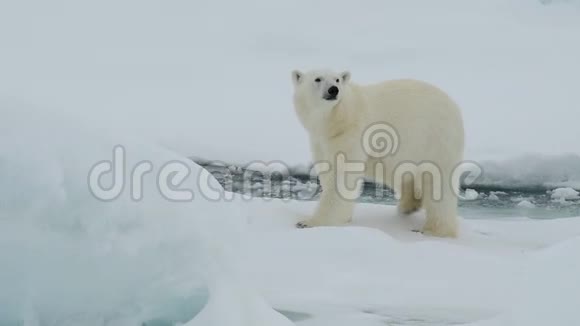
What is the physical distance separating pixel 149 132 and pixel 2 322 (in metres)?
7.15

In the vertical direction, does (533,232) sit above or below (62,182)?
below

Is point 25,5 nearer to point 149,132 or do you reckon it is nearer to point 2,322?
point 149,132

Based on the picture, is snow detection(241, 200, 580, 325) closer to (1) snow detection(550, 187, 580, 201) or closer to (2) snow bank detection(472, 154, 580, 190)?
(1) snow detection(550, 187, 580, 201)

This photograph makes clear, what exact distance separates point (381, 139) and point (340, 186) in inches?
16.0

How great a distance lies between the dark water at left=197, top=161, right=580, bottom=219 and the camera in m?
6.64

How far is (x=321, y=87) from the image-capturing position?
5.19 metres

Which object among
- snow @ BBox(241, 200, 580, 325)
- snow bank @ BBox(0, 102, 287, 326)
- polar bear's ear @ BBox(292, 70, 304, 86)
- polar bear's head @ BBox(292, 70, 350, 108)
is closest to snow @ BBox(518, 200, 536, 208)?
snow @ BBox(241, 200, 580, 325)

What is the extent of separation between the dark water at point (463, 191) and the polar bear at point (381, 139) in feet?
3.70

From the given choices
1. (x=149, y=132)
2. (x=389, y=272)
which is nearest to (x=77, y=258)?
(x=389, y=272)

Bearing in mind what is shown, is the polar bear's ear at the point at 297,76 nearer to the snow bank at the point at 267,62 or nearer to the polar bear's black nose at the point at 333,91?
the polar bear's black nose at the point at 333,91

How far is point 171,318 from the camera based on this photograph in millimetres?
2428

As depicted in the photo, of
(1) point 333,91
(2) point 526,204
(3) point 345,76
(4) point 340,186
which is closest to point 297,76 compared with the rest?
(3) point 345,76

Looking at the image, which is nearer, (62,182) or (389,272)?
(62,182)

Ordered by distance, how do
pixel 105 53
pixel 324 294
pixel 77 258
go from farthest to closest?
pixel 105 53
pixel 324 294
pixel 77 258
